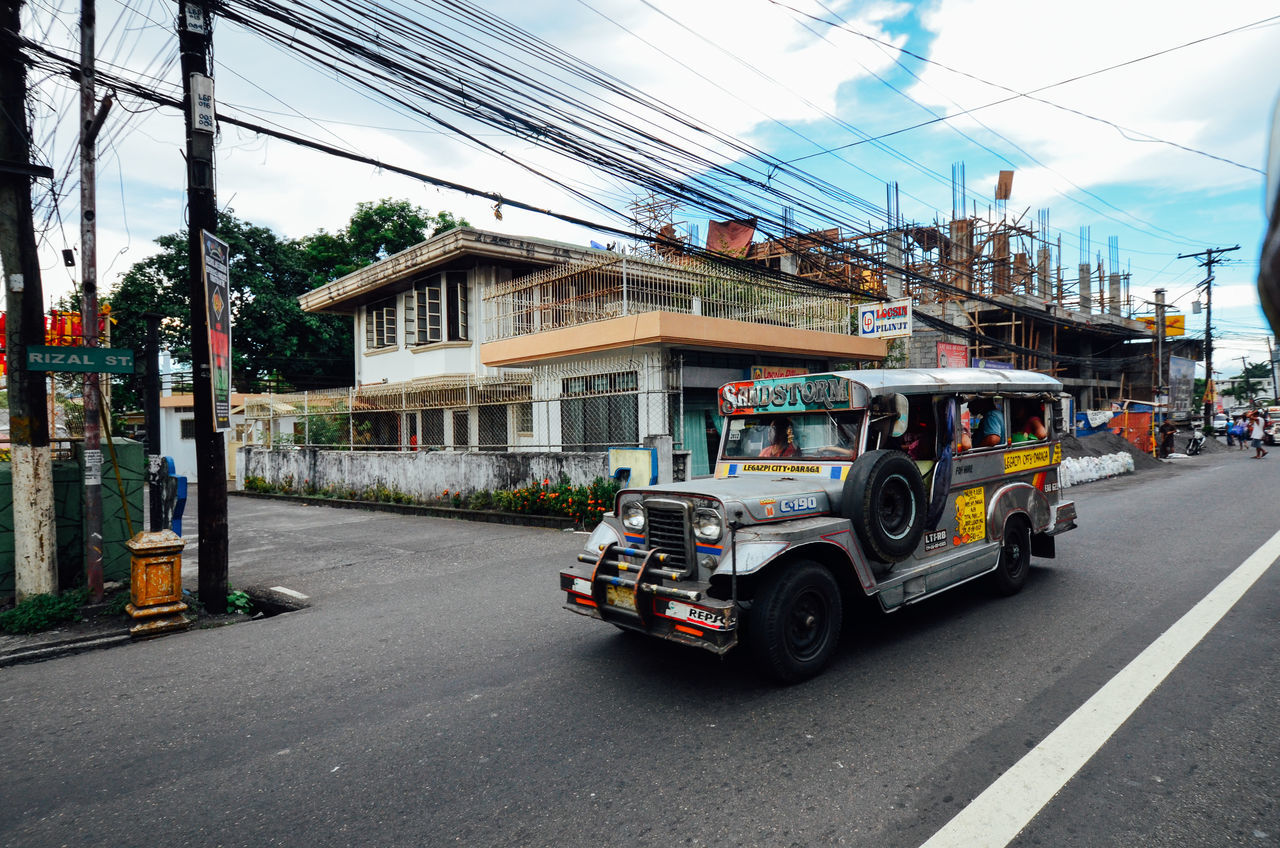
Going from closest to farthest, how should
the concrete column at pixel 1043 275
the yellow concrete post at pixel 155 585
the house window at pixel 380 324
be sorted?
the yellow concrete post at pixel 155 585 < the house window at pixel 380 324 < the concrete column at pixel 1043 275

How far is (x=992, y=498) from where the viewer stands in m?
6.33

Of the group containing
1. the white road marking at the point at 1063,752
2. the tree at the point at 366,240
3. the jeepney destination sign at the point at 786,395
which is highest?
the tree at the point at 366,240

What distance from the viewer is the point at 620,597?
15.3 feet

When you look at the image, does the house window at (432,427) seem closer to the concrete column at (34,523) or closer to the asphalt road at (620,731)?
the concrete column at (34,523)

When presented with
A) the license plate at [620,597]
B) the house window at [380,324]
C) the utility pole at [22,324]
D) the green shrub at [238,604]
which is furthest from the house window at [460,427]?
the license plate at [620,597]

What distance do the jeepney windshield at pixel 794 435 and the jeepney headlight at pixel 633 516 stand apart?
147 cm

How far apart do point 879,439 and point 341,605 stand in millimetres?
5700

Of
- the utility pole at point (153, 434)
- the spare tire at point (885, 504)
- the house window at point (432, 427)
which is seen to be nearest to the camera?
the spare tire at point (885, 504)

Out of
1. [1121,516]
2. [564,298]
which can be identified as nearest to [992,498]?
[1121,516]

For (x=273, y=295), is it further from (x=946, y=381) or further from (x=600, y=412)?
(x=946, y=381)

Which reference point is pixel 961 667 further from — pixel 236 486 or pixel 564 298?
pixel 236 486

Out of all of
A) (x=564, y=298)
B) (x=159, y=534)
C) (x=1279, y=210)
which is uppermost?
(x=564, y=298)

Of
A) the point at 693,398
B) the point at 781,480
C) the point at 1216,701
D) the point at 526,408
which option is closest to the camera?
the point at 1216,701

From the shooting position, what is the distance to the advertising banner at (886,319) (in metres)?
15.5
